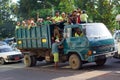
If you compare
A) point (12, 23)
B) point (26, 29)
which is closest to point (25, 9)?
point (12, 23)

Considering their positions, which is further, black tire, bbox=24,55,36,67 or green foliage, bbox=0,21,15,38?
green foliage, bbox=0,21,15,38

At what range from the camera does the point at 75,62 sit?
1603 centimetres

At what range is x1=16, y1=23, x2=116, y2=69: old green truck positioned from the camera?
51.0 ft

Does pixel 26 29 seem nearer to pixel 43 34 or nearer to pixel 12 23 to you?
pixel 43 34

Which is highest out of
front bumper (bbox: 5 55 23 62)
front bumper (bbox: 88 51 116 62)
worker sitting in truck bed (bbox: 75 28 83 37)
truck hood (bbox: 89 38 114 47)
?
worker sitting in truck bed (bbox: 75 28 83 37)

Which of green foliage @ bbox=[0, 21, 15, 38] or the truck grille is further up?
green foliage @ bbox=[0, 21, 15, 38]

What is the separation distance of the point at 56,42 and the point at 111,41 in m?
2.73

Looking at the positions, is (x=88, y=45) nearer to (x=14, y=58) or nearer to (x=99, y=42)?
(x=99, y=42)

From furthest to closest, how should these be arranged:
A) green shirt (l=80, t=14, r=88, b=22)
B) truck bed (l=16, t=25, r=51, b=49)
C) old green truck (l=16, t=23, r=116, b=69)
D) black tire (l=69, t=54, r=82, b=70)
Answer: truck bed (l=16, t=25, r=51, b=49) < green shirt (l=80, t=14, r=88, b=22) < black tire (l=69, t=54, r=82, b=70) < old green truck (l=16, t=23, r=116, b=69)

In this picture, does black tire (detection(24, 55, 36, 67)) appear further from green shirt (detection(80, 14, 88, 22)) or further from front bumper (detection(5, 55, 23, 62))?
green shirt (detection(80, 14, 88, 22))

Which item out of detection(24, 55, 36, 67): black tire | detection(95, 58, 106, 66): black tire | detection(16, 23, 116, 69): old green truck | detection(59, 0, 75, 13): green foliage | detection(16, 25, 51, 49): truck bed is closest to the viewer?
detection(16, 23, 116, 69): old green truck

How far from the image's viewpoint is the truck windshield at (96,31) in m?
15.8

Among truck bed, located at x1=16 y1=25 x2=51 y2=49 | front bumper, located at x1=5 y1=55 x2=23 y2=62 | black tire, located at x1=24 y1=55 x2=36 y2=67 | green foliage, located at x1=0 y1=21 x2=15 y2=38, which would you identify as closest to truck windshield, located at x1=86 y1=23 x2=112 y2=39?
truck bed, located at x1=16 y1=25 x2=51 y2=49

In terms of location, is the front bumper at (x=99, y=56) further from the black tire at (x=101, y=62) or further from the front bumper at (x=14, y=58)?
the front bumper at (x=14, y=58)
